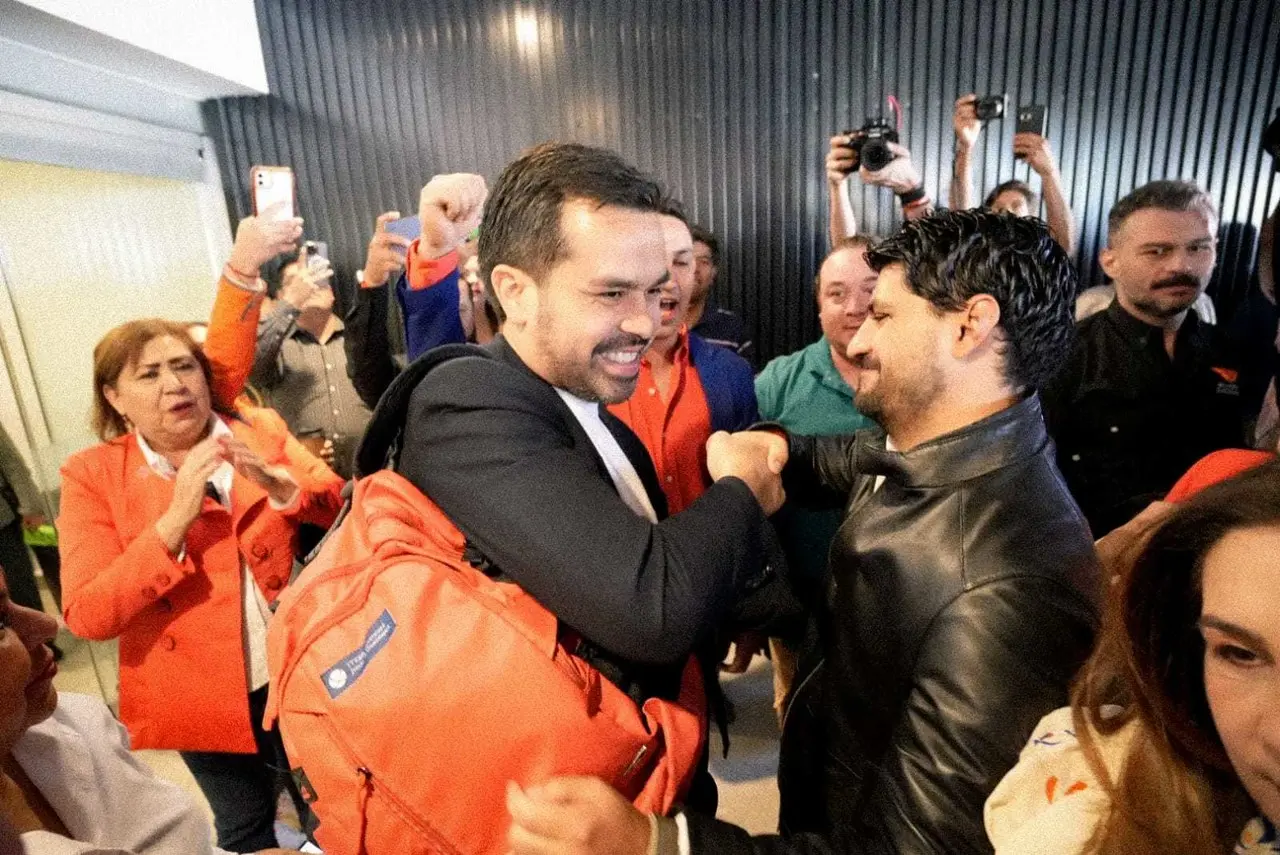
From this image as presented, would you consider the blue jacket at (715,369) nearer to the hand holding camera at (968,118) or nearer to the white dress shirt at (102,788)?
the white dress shirt at (102,788)

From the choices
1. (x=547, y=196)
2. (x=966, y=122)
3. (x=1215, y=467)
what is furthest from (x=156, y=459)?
(x=966, y=122)

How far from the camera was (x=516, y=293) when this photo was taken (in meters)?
1.02

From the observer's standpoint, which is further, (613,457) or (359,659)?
(613,457)

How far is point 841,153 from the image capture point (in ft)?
9.04

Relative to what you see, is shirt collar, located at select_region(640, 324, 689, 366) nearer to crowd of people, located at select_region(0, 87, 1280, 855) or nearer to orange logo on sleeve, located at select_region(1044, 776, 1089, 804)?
crowd of people, located at select_region(0, 87, 1280, 855)

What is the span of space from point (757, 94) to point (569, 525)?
3.81 meters

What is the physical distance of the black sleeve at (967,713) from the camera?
82cm

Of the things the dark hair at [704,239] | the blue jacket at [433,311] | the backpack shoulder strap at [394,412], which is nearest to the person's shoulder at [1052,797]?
the backpack shoulder strap at [394,412]

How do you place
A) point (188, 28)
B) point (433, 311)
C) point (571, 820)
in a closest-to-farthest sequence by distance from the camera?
point (571, 820), point (433, 311), point (188, 28)

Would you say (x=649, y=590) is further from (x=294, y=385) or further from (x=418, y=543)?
(x=294, y=385)

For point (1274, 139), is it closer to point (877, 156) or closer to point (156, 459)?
point (877, 156)

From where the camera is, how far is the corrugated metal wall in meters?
3.71

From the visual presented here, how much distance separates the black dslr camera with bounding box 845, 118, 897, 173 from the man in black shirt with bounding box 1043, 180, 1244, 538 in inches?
31.8

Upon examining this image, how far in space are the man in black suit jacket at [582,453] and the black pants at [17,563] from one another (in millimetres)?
2800
